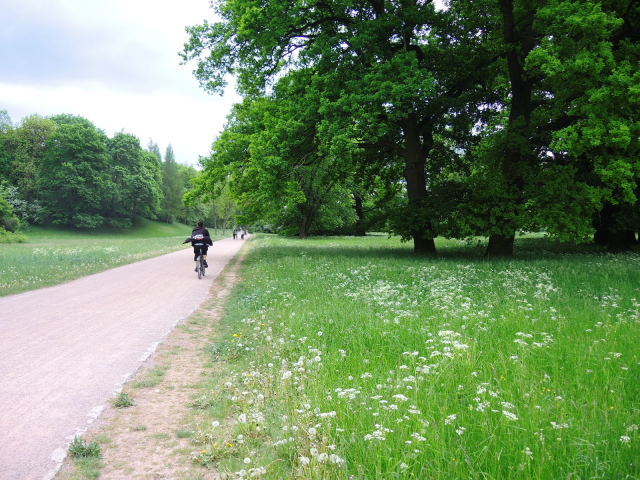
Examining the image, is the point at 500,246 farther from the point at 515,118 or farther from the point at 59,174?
the point at 59,174

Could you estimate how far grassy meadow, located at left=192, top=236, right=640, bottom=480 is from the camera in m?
3.03

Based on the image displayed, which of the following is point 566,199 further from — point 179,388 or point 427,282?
point 179,388

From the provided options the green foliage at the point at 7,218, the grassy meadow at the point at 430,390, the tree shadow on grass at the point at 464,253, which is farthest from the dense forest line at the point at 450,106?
the green foliage at the point at 7,218

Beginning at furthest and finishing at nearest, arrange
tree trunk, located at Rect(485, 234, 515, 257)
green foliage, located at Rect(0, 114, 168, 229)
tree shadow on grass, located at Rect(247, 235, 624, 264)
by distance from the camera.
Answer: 1. green foliage, located at Rect(0, 114, 168, 229)
2. tree trunk, located at Rect(485, 234, 515, 257)
3. tree shadow on grass, located at Rect(247, 235, 624, 264)

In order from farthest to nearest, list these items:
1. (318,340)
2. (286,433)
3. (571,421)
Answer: (318,340) → (286,433) → (571,421)

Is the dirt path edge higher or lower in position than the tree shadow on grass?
lower

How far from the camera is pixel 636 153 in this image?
44.9ft

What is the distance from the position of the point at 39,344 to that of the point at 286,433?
5680 mm

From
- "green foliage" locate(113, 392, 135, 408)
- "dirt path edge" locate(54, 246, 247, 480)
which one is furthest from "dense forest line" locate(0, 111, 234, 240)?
"green foliage" locate(113, 392, 135, 408)

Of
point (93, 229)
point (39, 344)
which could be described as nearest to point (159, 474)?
point (39, 344)

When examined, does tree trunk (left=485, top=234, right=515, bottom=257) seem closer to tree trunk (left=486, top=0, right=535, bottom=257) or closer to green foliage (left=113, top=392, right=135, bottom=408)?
tree trunk (left=486, top=0, right=535, bottom=257)

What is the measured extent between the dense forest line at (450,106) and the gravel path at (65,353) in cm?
900

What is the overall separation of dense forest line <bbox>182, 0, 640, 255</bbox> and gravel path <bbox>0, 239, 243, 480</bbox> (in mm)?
8997

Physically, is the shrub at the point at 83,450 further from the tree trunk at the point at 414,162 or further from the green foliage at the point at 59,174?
the green foliage at the point at 59,174
